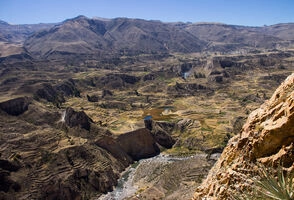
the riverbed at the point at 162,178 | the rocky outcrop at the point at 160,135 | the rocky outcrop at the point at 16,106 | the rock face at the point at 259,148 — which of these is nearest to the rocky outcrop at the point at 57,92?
Result: the rocky outcrop at the point at 16,106

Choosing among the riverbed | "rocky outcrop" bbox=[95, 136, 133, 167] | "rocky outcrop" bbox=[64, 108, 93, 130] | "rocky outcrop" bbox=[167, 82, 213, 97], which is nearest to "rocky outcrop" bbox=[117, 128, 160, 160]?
"rocky outcrop" bbox=[95, 136, 133, 167]

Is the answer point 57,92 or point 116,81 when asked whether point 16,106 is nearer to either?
point 57,92

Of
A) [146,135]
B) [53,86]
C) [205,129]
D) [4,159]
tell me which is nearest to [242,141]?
[4,159]

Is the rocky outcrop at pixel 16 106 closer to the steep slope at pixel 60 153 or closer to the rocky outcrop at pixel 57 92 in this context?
the steep slope at pixel 60 153

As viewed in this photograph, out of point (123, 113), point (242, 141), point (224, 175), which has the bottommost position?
point (123, 113)

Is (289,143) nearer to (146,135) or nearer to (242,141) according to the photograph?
(242,141)
